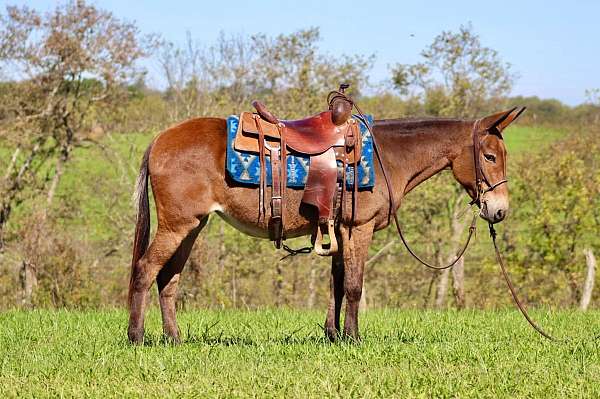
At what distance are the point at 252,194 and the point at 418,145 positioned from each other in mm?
1639

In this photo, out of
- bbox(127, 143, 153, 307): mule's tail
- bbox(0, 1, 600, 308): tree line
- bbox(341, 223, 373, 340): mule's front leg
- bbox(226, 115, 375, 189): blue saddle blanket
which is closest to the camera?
bbox(226, 115, 375, 189): blue saddle blanket

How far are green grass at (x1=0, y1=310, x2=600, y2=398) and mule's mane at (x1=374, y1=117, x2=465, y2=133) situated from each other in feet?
6.46

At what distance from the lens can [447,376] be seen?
5.67m

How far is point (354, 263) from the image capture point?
718cm

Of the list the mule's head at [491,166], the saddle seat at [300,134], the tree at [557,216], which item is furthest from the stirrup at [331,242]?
the tree at [557,216]

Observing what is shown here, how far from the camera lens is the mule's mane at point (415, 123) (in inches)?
300

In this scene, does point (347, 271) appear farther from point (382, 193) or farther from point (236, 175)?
point (236, 175)

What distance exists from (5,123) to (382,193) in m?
15.3

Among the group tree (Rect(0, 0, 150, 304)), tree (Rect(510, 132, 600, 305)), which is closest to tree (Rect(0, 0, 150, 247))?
tree (Rect(0, 0, 150, 304))

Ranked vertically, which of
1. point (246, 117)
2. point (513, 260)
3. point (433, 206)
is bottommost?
point (513, 260)

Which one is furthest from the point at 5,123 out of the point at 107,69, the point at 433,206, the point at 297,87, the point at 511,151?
the point at 511,151

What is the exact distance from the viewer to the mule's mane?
7609 millimetres

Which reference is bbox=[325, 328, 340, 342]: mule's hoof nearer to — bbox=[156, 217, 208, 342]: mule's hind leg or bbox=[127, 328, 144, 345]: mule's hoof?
bbox=[156, 217, 208, 342]: mule's hind leg

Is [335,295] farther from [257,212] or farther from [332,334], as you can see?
[257,212]
